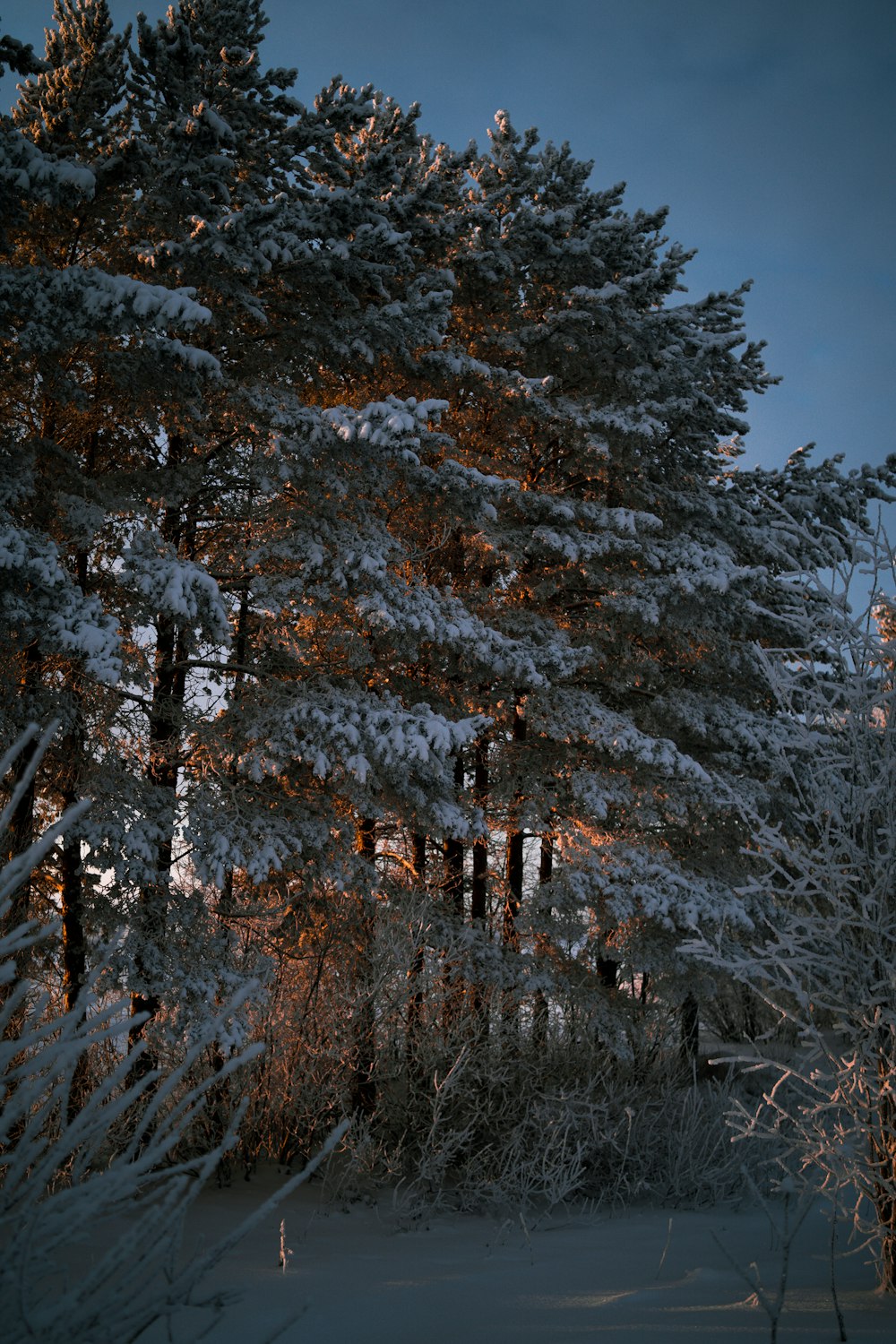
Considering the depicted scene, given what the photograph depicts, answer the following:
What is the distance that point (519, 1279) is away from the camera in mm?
5879

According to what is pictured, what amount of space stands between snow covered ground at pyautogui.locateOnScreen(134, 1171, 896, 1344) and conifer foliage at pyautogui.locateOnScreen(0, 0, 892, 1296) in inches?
Result: 31.9

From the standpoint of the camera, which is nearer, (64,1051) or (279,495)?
(64,1051)

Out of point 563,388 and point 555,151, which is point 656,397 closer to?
point 563,388

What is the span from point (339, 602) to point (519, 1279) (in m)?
5.87

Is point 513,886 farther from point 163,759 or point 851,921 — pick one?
point 851,921

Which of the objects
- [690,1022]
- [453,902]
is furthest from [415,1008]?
[690,1022]

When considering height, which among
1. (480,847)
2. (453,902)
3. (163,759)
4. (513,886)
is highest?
(163,759)

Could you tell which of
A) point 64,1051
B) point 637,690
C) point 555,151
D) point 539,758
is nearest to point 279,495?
point 539,758

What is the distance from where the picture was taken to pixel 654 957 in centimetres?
1091

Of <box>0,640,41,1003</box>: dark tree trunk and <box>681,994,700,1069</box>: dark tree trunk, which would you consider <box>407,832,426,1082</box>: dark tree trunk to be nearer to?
<box>0,640,41,1003</box>: dark tree trunk

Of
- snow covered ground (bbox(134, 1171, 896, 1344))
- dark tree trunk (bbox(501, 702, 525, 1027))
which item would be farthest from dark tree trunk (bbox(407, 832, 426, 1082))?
snow covered ground (bbox(134, 1171, 896, 1344))

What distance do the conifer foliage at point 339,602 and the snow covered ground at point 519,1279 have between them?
0.81 meters

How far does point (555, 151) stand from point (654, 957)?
33.7 feet

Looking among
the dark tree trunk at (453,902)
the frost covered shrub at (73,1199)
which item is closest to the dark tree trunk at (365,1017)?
the dark tree trunk at (453,902)
